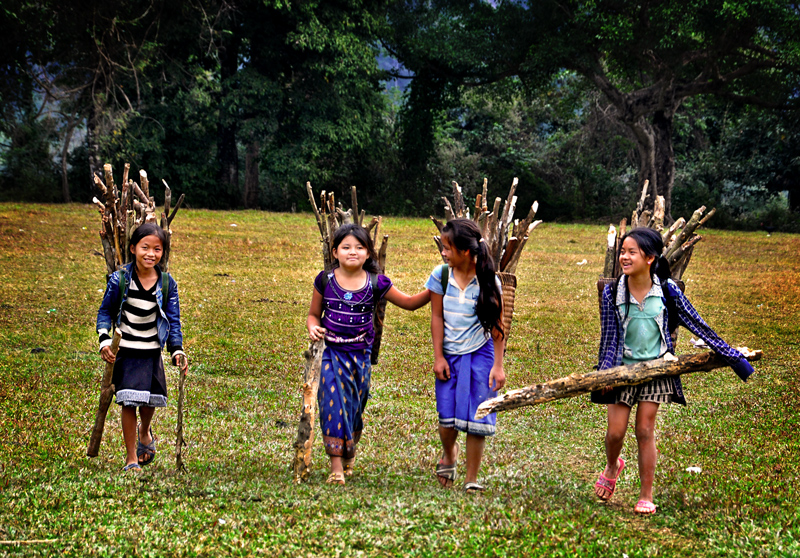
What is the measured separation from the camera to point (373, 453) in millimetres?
5688

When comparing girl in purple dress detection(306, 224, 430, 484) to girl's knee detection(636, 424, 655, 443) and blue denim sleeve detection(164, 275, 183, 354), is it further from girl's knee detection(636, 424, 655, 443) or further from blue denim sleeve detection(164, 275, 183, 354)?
girl's knee detection(636, 424, 655, 443)

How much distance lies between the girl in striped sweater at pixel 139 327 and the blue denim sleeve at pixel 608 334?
8.61 ft

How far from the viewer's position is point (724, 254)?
20906 mm

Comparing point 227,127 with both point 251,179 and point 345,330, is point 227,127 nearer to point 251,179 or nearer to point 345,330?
point 251,179

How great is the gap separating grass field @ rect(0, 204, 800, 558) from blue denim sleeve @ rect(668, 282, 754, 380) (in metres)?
0.92

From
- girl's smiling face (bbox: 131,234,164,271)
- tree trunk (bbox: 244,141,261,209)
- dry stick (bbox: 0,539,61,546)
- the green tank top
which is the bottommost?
dry stick (bbox: 0,539,61,546)

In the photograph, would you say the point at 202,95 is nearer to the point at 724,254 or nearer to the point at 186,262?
the point at 186,262

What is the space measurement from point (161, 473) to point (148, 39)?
2308 centimetres

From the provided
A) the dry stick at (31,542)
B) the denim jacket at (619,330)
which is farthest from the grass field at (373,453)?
the denim jacket at (619,330)

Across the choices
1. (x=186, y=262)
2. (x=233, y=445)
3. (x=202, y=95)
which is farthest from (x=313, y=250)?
(x=233, y=445)

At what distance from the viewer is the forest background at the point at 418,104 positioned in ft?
82.0

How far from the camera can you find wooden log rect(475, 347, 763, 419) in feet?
13.9

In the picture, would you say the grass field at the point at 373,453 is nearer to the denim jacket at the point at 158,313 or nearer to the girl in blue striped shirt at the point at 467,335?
the girl in blue striped shirt at the point at 467,335

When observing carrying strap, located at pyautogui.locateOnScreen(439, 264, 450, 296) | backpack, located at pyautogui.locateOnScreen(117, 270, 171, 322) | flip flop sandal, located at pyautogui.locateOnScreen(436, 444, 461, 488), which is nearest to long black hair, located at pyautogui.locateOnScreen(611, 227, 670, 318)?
carrying strap, located at pyautogui.locateOnScreen(439, 264, 450, 296)
